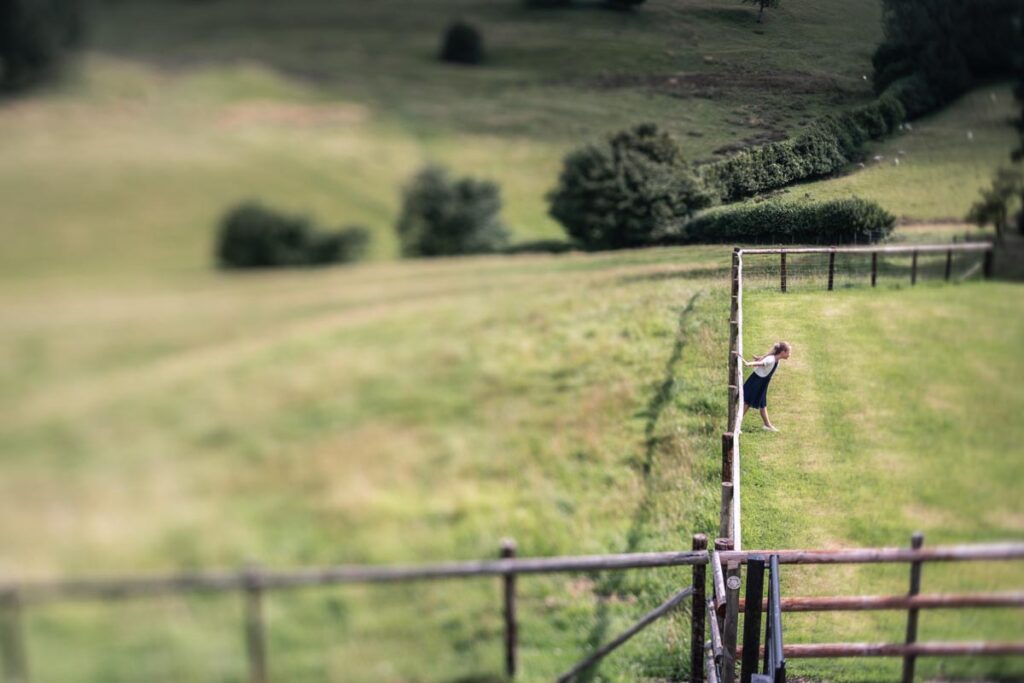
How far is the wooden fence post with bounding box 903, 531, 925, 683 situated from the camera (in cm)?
111

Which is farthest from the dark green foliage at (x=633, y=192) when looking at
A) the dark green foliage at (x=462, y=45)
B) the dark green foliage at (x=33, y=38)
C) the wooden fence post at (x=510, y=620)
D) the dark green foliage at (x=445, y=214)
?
the dark green foliage at (x=462, y=45)

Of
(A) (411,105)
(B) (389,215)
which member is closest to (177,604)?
(B) (389,215)

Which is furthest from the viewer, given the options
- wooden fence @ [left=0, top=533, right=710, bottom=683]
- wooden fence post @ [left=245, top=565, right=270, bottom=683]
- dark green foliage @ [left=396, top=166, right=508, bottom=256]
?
dark green foliage @ [left=396, top=166, right=508, bottom=256]

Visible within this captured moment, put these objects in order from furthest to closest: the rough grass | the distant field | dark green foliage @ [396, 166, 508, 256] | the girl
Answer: dark green foliage @ [396, 166, 508, 256] → the rough grass → the distant field → the girl

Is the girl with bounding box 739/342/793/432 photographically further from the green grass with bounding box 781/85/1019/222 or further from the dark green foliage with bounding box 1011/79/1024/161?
the dark green foliage with bounding box 1011/79/1024/161

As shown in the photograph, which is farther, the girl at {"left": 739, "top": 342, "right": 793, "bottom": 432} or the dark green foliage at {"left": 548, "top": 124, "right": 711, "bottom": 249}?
the dark green foliage at {"left": 548, "top": 124, "right": 711, "bottom": 249}

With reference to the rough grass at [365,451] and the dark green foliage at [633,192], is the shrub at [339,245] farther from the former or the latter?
the dark green foliage at [633,192]

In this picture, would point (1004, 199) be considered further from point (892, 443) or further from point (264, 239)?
point (264, 239)

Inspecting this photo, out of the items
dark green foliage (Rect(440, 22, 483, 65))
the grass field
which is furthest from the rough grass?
dark green foliage (Rect(440, 22, 483, 65))

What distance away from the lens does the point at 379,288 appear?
23.9ft

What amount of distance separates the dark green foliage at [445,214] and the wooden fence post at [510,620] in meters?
5.11

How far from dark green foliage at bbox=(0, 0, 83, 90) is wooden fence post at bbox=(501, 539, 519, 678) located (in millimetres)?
3898

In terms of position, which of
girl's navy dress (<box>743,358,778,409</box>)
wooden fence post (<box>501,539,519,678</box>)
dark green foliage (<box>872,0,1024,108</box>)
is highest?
dark green foliage (<box>872,0,1024,108</box>)

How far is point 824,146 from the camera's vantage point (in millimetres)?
1175
